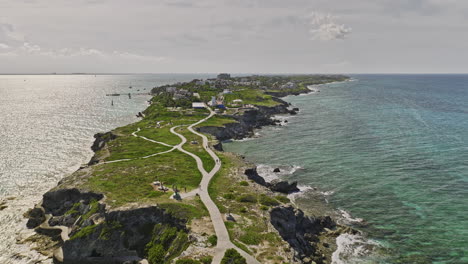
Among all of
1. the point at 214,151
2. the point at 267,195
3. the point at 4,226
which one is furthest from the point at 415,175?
the point at 4,226

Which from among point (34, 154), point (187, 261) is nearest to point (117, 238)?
point (187, 261)

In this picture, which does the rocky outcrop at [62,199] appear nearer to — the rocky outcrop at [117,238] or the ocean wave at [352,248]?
the rocky outcrop at [117,238]

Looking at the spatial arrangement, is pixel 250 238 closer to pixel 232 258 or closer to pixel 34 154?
pixel 232 258

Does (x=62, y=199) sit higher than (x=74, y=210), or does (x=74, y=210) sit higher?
(x=62, y=199)

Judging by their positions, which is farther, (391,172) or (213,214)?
(391,172)

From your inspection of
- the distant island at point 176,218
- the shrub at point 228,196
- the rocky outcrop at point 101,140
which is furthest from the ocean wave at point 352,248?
the rocky outcrop at point 101,140
